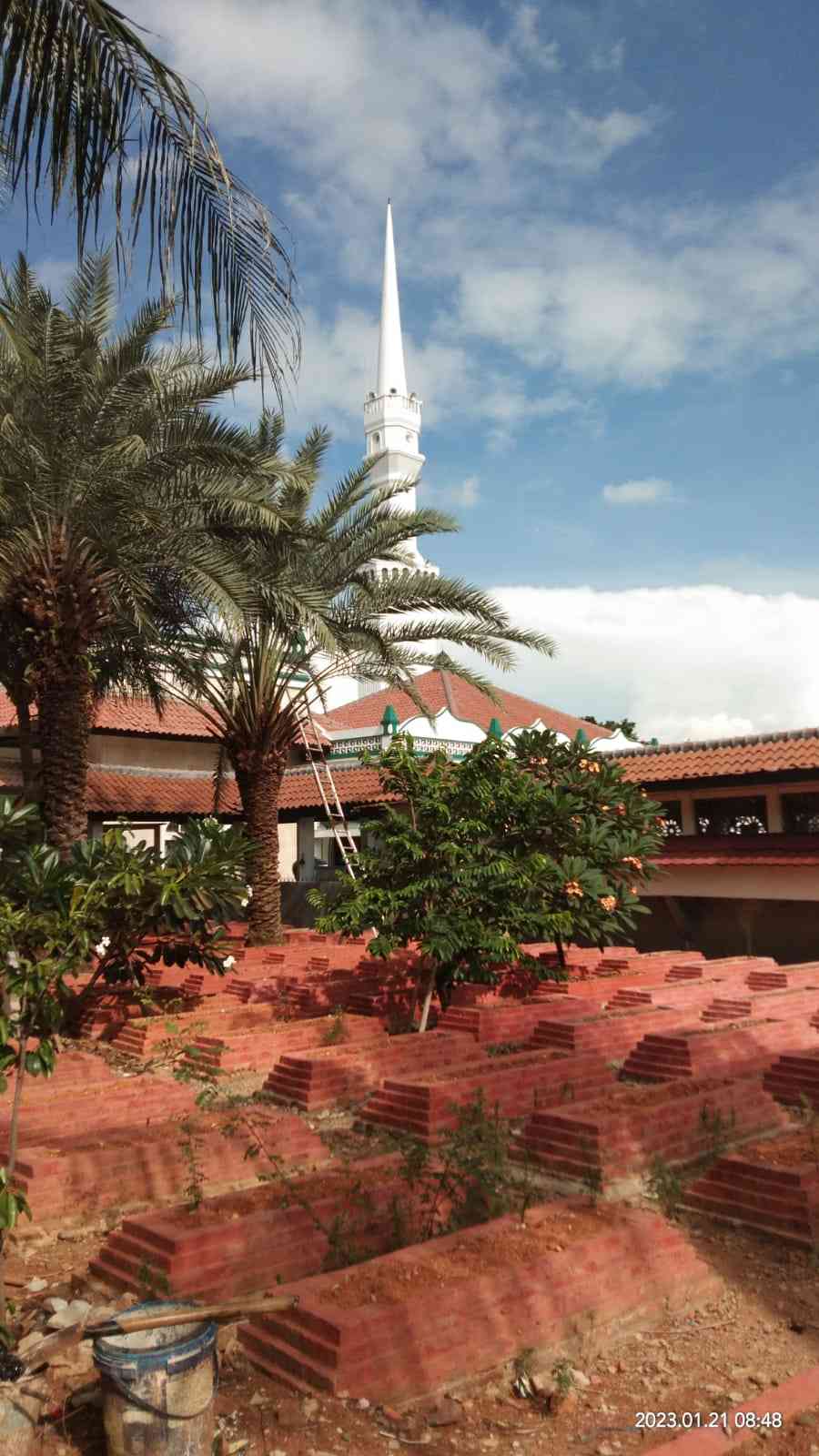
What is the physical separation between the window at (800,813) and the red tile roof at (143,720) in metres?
10.3

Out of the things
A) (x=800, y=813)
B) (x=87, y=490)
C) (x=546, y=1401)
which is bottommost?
(x=546, y=1401)

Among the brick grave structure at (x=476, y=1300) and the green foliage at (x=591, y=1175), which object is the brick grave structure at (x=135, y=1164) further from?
the brick grave structure at (x=476, y=1300)

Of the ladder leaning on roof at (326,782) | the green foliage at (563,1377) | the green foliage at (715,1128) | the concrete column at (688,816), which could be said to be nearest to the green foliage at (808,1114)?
the green foliage at (715,1128)

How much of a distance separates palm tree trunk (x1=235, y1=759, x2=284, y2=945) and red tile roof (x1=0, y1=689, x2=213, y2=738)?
17.2 feet

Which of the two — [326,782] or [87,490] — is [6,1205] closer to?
[87,490]

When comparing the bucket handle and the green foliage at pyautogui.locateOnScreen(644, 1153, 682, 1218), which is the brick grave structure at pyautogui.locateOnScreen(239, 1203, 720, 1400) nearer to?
the bucket handle

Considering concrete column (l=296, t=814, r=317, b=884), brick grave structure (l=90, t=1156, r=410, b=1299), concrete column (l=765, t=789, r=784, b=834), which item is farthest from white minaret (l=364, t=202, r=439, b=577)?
brick grave structure (l=90, t=1156, r=410, b=1299)

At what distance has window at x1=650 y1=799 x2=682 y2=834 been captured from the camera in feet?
63.6

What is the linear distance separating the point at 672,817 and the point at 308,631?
8.41 metres

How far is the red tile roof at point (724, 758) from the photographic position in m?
16.9

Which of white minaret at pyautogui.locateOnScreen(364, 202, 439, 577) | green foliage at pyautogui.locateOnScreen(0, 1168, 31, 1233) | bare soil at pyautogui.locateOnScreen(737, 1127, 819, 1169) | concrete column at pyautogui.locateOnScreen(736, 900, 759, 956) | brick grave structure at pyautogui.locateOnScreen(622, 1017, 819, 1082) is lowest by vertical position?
bare soil at pyautogui.locateOnScreen(737, 1127, 819, 1169)

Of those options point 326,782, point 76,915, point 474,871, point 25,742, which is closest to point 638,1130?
point 76,915

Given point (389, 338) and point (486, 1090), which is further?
point (389, 338)

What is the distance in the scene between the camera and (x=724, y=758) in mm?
18078
